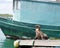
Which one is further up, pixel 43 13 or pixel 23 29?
pixel 43 13

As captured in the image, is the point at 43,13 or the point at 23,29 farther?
the point at 23,29

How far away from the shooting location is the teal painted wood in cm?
2067

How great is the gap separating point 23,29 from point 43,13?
7.23 feet

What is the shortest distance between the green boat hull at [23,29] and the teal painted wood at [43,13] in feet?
1.27

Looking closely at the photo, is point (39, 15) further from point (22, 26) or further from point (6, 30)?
point (6, 30)

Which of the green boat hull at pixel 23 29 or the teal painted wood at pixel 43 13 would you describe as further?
the teal painted wood at pixel 43 13

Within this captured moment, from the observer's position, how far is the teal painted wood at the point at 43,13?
67.8ft

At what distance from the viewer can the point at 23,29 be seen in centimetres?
2117

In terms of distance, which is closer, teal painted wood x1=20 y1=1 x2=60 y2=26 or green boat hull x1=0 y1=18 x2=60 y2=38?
green boat hull x1=0 y1=18 x2=60 y2=38

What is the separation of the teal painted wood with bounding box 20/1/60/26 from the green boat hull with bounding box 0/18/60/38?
1.27 ft

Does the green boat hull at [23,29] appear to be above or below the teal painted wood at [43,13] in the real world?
below

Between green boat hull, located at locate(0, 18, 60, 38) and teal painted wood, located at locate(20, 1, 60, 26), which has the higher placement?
teal painted wood, located at locate(20, 1, 60, 26)

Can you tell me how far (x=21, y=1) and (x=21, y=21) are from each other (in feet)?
5.83

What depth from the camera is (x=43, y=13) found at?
68.0 feet
